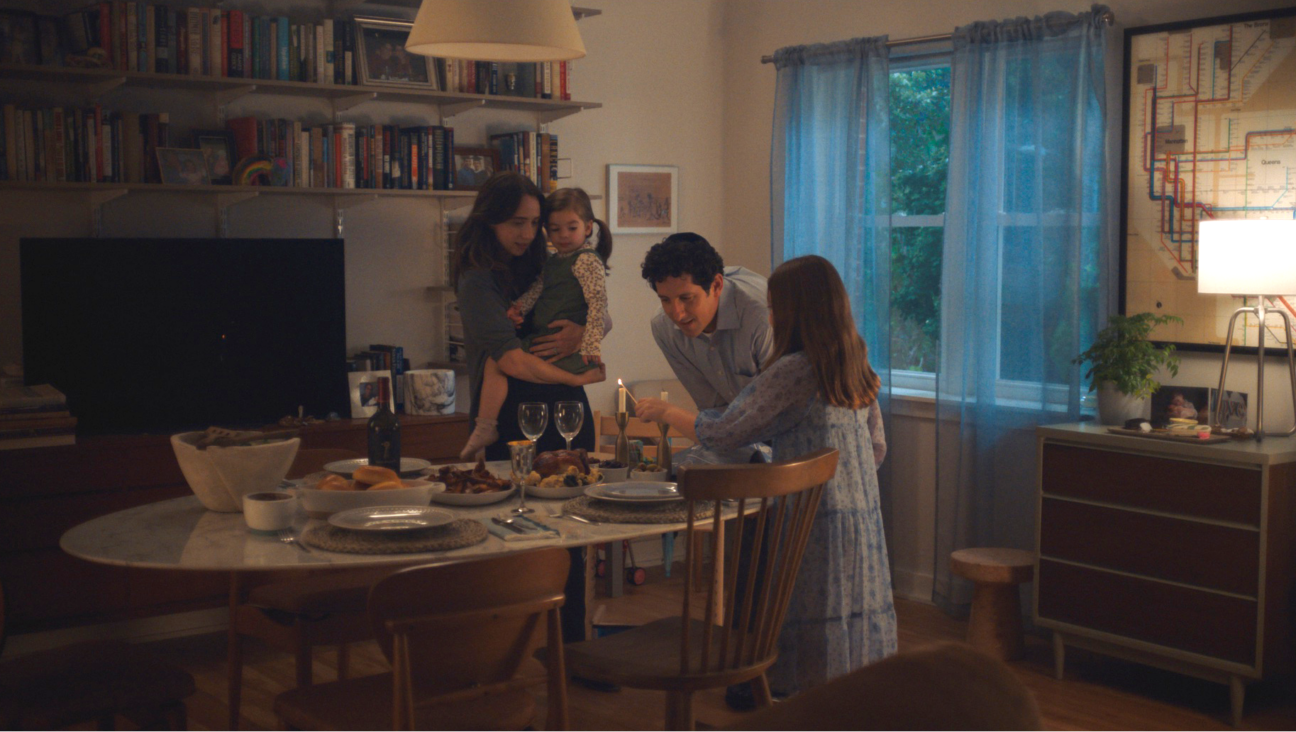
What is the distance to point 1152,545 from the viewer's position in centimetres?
342

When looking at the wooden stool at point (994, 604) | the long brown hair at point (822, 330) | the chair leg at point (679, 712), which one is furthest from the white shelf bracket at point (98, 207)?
the wooden stool at point (994, 604)

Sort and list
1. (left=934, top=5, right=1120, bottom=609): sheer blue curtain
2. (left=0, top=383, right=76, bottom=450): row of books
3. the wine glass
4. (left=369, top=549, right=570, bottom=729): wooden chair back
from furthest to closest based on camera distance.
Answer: (left=934, top=5, right=1120, bottom=609): sheer blue curtain < (left=0, top=383, right=76, bottom=450): row of books < the wine glass < (left=369, top=549, right=570, bottom=729): wooden chair back

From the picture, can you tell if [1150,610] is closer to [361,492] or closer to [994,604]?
[994,604]

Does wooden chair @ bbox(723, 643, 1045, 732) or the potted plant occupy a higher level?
the potted plant

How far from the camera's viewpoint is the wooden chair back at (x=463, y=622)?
180cm

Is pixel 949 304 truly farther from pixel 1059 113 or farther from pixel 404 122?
pixel 404 122

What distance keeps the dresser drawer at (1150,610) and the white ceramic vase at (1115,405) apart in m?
0.50

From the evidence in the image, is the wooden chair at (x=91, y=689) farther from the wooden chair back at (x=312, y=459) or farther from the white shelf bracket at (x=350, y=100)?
the white shelf bracket at (x=350, y=100)

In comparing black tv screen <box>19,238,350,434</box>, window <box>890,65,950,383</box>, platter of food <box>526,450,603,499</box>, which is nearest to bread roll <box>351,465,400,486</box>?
platter of food <box>526,450,603,499</box>

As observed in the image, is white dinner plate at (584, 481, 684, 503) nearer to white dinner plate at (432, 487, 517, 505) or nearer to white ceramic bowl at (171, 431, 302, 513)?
white dinner plate at (432, 487, 517, 505)

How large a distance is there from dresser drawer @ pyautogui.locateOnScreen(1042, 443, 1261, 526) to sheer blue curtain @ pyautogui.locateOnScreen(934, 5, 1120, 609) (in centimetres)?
37

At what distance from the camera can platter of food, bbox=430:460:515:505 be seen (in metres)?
2.35

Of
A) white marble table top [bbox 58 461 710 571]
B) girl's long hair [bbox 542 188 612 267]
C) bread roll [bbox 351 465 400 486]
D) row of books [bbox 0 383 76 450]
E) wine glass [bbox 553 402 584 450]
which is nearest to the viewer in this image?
white marble table top [bbox 58 461 710 571]

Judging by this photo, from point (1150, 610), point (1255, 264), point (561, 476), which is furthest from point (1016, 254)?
point (561, 476)
